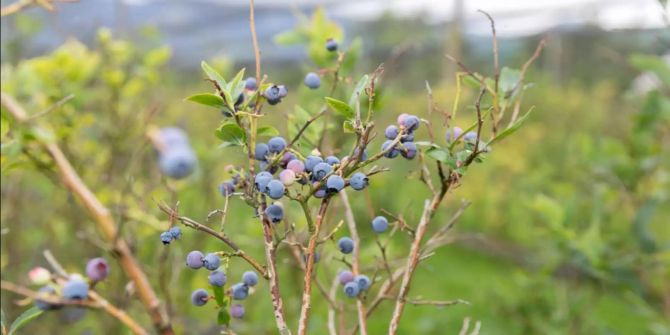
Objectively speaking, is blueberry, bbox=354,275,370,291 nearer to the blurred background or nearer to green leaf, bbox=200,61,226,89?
the blurred background

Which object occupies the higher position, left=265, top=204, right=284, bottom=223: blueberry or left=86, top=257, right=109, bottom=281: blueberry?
left=265, top=204, right=284, bottom=223: blueberry

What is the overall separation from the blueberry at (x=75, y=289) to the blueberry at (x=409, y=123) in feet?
1.15

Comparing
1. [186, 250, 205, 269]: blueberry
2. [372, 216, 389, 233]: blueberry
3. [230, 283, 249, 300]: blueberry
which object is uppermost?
[186, 250, 205, 269]: blueberry

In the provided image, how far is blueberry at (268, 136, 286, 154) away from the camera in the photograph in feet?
2.34

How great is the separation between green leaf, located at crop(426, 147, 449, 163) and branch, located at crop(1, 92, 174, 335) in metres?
0.37

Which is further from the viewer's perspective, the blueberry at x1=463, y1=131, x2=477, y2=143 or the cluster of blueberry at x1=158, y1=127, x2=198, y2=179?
the cluster of blueberry at x1=158, y1=127, x2=198, y2=179

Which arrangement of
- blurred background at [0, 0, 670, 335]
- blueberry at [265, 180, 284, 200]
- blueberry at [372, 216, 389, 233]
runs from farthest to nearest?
blurred background at [0, 0, 670, 335] < blueberry at [372, 216, 389, 233] < blueberry at [265, 180, 284, 200]

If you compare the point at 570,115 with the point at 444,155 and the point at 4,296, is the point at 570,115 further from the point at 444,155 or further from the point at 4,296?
the point at 444,155

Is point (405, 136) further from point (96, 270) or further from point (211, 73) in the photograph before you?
point (96, 270)

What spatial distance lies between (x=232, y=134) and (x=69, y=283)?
0.72ft

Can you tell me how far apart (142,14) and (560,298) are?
10787 millimetres

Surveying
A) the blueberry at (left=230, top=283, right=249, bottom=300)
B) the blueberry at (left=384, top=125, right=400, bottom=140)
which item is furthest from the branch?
the blueberry at (left=384, top=125, right=400, bottom=140)

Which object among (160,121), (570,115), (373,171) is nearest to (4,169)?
(373,171)

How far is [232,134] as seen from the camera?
702 millimetres
